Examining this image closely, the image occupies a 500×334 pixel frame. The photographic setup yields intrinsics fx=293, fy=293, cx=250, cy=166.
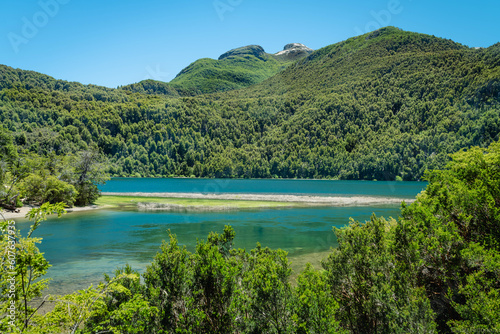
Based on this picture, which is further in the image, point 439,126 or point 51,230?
point 439,126

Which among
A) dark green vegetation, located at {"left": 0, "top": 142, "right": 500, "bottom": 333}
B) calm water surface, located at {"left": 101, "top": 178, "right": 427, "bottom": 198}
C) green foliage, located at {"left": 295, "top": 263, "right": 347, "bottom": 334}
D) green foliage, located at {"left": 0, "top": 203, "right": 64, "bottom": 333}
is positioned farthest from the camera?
calm water surface, located at {"left": 101, "top": 178, "right": 427, "bottom": 198}

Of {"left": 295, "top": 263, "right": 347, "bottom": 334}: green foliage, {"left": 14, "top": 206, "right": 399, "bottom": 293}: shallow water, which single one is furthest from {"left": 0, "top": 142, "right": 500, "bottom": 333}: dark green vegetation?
{"left": 14, "top": 206, "right": 399, "bottom": 293}: shallow water

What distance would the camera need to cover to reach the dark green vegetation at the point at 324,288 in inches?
238

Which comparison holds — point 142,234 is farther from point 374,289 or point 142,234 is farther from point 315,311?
point 315,311

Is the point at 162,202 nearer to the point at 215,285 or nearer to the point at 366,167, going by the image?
the point at 215,285

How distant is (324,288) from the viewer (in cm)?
707

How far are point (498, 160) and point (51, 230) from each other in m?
40.0

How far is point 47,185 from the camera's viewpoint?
Answer: 44812 mm

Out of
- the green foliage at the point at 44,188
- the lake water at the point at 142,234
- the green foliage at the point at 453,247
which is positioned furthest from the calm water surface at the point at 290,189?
the green foliage at the point at 453,247

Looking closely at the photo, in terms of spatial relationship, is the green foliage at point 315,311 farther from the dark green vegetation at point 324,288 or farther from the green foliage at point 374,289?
the green foliage at point 374,289

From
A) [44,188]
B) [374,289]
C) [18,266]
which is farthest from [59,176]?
[374,289]

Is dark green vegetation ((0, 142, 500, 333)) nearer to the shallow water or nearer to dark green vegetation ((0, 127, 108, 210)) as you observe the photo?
the shallow water

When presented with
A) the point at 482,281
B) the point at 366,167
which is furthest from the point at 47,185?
the point at 366,167

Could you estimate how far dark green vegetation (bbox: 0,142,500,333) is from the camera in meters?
6.05
